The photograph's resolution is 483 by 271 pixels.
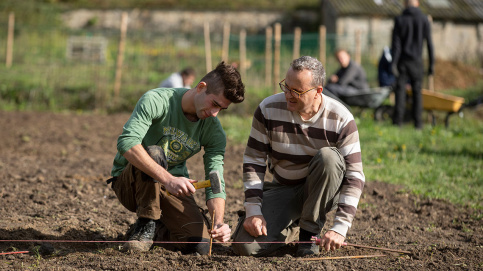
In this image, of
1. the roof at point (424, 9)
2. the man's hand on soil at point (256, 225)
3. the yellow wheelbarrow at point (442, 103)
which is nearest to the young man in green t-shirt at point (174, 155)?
the man's hand on soil at point (256, 225)

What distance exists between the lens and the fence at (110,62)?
Result: 529 inches

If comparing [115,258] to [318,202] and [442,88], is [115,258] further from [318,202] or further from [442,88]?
[442,88]

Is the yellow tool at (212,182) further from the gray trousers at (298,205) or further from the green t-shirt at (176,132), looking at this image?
the gray trousers at (298,205)

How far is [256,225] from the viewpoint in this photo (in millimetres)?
3789

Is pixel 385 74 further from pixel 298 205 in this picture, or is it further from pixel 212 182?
pixel 212 182

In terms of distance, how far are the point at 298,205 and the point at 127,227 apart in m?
1.58

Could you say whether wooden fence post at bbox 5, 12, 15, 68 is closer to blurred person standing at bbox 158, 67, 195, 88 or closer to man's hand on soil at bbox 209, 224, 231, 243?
blurred person standing at bbox 158, 67, 195, 88

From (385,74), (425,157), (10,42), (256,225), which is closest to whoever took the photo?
(256,225)

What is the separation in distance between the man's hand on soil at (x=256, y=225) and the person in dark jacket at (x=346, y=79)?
7527 mm

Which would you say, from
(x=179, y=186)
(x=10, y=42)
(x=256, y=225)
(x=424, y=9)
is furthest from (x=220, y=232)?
(x=424, y=9)

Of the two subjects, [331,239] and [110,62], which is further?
[110,62]

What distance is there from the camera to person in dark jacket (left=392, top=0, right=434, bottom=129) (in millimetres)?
10125

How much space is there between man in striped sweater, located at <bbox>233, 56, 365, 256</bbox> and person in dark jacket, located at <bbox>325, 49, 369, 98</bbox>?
7.19 m

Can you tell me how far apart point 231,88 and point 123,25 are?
9808mm
